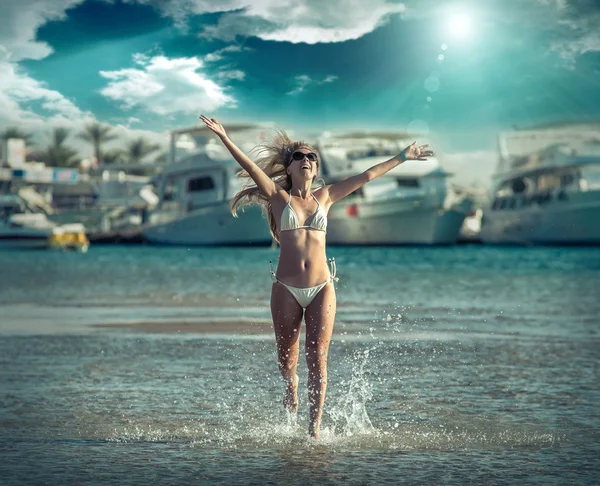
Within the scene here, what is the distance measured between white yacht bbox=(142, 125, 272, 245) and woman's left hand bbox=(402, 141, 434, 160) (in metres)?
64.4

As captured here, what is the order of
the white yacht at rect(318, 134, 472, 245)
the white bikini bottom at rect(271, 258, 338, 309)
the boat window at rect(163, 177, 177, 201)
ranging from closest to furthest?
the white bikini bottom at rect(271, 258, 338, 309), the white yacht at rect(318, 134, 472, 245), the boat window at rect(163, 177, 177, 201)

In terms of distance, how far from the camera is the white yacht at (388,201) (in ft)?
242

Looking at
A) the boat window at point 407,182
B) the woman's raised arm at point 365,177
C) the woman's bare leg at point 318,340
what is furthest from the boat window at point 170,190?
the woman's bare leg at point 318,340

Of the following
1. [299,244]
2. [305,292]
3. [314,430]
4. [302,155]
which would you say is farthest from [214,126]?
[314,430]

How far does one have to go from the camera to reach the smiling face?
704 centimetres

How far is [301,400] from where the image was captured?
929cm

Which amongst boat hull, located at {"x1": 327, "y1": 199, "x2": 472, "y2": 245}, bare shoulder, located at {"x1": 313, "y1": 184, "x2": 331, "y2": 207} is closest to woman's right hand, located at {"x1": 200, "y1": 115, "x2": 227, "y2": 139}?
bare shoulder, located at {"x1": 313, "y1": 184, "x2": 331, "y2": 207}

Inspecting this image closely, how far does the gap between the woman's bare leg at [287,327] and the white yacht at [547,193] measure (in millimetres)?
71179

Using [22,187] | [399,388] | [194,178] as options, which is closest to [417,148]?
[399,388]

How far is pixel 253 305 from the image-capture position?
2091 cm

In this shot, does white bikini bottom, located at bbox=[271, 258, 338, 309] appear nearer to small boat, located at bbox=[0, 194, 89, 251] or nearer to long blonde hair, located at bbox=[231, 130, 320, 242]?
long blonde hair, located at bbox=[231, 130, 320, 242]

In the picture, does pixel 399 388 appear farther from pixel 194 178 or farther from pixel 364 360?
pixel 194 178

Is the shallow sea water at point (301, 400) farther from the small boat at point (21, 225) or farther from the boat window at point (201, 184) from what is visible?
the small boat at point (21, 225)

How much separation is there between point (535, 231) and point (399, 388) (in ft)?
247
